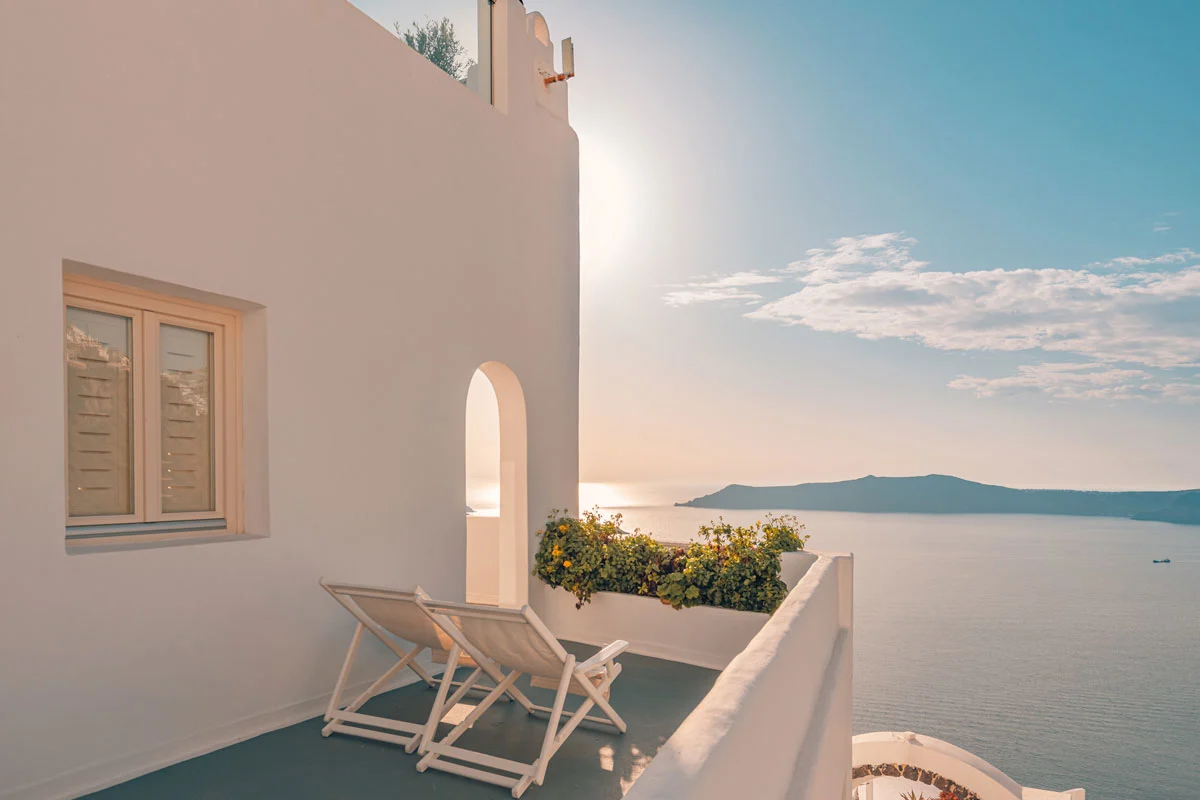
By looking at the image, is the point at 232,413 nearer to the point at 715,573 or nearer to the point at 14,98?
the point at 14,98

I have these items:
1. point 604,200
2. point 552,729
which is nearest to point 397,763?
point 552,729

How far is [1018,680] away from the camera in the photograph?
57875 millimetres

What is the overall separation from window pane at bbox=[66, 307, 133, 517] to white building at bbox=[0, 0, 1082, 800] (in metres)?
0.01

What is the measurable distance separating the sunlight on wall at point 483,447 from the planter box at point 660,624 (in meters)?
1.33

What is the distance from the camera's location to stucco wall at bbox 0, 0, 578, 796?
340cm

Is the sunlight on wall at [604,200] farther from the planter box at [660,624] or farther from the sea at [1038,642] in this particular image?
the sea at [1038,642]

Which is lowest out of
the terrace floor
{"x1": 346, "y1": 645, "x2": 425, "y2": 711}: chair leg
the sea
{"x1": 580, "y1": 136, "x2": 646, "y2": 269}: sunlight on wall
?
the sea

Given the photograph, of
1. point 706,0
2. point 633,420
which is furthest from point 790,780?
point 633,420

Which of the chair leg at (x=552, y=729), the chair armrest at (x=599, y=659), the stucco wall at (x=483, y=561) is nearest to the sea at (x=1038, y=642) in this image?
the stucco wall at (x=483, y=561)

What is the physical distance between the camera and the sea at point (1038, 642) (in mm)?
49625

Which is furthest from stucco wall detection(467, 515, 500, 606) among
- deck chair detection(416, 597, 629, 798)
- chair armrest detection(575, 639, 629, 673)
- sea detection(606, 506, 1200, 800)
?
sea detection(606, 506, 1200, 800)

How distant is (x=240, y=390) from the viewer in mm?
4617

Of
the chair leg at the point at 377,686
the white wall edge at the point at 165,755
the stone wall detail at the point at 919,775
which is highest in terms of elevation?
the chair leg at the point at 377,686

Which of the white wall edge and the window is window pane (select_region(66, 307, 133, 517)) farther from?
the white wall edge
